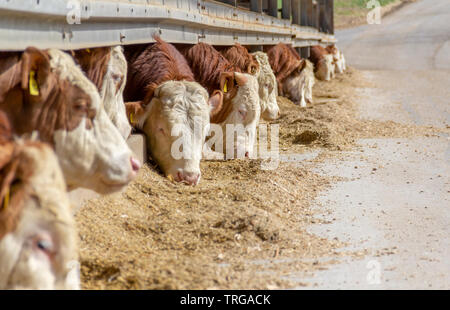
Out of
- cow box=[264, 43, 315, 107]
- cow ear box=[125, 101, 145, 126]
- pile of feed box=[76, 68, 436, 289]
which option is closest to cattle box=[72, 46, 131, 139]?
cow ear box=[125, 101, 145, 126]

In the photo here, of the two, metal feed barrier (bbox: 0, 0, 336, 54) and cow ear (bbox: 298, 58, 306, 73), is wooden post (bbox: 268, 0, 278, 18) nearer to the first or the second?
cow ear (bbox: 298, 58, 306, 73)

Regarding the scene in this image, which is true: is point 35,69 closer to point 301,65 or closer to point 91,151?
point 91,151

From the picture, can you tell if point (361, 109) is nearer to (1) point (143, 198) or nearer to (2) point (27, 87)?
(1) point (143, 198)

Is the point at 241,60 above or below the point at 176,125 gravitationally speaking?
above

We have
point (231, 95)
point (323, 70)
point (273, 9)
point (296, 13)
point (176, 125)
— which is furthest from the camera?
point (323, 70)

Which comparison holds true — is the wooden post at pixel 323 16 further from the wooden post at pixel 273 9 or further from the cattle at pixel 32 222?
the cattle at pixel 32 222

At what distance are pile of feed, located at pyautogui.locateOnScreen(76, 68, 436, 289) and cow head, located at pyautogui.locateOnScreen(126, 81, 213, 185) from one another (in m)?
0.15

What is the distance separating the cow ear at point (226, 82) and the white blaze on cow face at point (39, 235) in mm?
5451

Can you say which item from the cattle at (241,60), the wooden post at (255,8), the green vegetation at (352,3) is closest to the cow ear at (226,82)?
the cattle at (241,60)

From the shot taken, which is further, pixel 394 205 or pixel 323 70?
pixel 323 70

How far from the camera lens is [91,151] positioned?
157 inches

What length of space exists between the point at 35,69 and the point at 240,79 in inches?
192

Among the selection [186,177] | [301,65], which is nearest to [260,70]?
[301,65]
